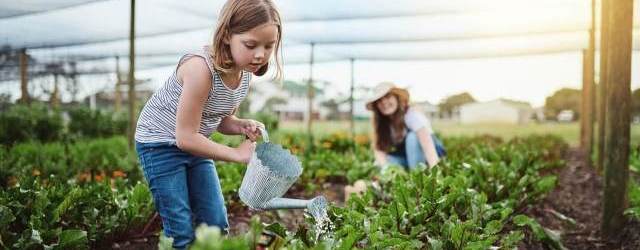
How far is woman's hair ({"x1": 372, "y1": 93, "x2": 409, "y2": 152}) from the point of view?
562 cm

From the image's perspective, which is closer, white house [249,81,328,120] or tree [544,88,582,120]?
white house [249,81,328,120]

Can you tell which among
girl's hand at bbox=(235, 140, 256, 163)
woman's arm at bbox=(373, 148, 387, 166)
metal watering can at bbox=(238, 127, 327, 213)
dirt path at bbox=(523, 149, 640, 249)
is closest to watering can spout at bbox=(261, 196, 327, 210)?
metal watering can at bbox=(238, 127, 327, 213)

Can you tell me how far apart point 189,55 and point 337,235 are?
2.62 feet

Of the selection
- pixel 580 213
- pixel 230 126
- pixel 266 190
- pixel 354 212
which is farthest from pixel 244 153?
pixel 580 213

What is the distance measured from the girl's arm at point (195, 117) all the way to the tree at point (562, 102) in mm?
19664

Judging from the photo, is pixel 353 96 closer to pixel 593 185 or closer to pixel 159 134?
pixel 593 185

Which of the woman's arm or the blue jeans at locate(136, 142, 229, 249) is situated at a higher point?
the blue jeans at locate(136, 142, 229, 249)

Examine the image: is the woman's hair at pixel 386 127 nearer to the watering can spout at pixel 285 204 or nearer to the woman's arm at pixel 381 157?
the woman's arm at pixel 381 157

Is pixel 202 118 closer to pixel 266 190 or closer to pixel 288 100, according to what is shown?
pixel 266 190

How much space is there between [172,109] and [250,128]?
0.30m

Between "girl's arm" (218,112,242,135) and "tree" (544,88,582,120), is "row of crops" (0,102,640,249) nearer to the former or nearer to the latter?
"girl's arm" (218,112,242,135)

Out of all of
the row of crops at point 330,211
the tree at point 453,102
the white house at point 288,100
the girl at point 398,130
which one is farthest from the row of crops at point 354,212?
the tree at point 453,102

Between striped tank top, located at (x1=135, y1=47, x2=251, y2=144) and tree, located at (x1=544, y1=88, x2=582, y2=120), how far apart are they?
1941 cm

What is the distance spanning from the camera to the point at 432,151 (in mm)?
5133
